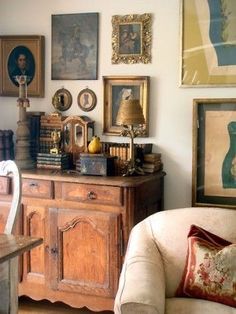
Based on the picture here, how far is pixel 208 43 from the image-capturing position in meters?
3.27

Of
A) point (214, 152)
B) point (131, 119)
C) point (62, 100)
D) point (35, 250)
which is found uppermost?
point (62, 100)

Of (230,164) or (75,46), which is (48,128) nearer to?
(75,46)

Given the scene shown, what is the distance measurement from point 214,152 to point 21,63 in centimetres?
157

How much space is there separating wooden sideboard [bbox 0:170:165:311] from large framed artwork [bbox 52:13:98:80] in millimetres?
791

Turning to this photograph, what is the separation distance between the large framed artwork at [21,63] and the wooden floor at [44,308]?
57.8 inches

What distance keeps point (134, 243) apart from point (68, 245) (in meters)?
0.68

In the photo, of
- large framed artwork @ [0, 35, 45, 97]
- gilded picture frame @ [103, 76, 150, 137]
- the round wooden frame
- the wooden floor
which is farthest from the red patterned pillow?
large framed artwork @ [0, 35, 45, 97]

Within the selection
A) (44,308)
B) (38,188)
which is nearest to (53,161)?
(38,188)

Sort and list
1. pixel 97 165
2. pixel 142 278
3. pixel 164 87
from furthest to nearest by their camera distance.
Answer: pixel 164 87 → pixel 97 165 → pixel 142 278

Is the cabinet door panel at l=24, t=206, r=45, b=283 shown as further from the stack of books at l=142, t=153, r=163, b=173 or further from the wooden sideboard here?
the stack of books at l=142, t=153, r=163, b=173

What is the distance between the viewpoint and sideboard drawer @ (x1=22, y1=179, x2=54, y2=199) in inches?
125

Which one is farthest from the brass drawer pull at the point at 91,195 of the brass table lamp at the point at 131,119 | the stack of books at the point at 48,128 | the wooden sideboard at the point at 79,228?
the stack of books at the point at 48,128

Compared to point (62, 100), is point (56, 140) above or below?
below

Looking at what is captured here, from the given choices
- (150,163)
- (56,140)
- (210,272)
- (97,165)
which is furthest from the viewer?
(56,140)
